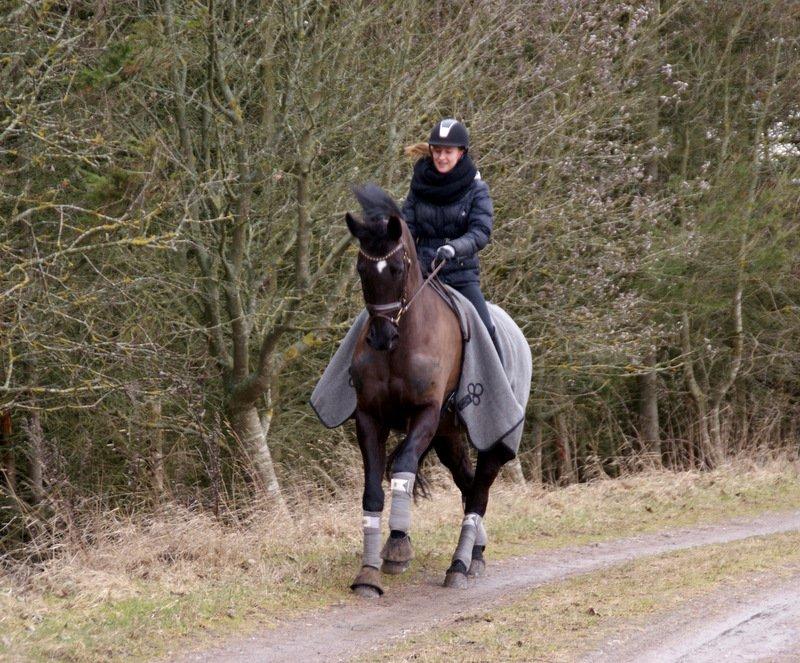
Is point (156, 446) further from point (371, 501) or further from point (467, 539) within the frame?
point (371, 501)

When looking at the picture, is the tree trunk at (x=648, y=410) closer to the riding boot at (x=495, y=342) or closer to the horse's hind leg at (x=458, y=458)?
the horse's hind leg at (x=458, y=458)

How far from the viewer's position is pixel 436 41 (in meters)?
12.1

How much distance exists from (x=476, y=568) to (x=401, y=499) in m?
1.08

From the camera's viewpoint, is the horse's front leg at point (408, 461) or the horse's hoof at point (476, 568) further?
the horse's hoof at point (476, 568)

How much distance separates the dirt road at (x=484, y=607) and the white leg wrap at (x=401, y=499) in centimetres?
42

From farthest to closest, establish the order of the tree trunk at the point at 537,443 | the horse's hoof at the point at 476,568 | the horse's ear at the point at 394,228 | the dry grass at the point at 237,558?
the tree trunk at the point at 537,443
the horse's hoof at the point at 476,568
the horse's ear at the point at 394,228
the dry grass at the point at 237,558

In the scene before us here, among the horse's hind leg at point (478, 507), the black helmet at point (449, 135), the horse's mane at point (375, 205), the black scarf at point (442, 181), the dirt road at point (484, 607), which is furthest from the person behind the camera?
the horse's hind leg at point (478, 507)

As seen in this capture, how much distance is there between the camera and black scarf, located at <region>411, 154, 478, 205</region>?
7.41m

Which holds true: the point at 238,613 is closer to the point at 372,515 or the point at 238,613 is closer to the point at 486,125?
the point at 372,515

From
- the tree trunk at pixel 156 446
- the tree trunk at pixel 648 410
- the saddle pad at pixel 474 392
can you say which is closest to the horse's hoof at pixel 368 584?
the saddle pad at pixel 474 392

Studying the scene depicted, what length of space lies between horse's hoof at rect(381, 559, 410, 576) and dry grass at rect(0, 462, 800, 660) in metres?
0.09

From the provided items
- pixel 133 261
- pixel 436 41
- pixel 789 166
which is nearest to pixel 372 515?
pixel 133 261

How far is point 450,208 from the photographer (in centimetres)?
751

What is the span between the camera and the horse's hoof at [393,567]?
736cm
